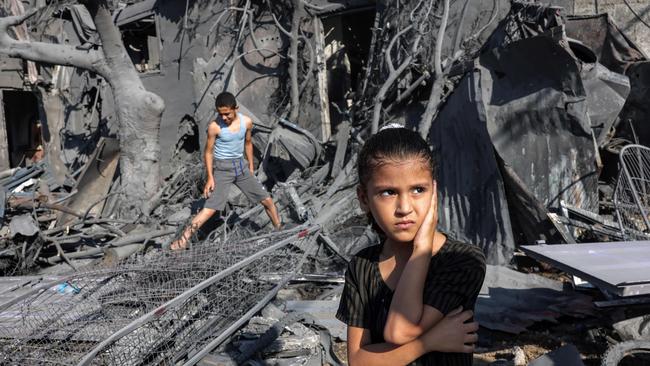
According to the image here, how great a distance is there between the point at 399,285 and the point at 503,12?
7.07 m

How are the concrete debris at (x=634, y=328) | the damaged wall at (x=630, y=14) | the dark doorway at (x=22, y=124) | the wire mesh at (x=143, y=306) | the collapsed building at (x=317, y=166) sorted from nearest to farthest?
the wire mesh at (x=143, y=306), the collapsed building at (x=317, y=166), the concrete debris at (x=634, y=328), the damaged wall at (x=630, y=14), the dark doorway at (x=22, y=124)

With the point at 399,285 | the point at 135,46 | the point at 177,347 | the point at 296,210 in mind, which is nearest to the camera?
the point at 399,285

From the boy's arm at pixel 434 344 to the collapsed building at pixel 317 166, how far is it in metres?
1.47

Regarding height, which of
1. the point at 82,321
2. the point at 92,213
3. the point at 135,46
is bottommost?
the point at 92,213

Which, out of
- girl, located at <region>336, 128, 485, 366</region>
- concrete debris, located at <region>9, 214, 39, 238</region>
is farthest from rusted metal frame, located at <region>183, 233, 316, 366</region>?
concrete debris, located at <region>9, 214, 39, 238</region>

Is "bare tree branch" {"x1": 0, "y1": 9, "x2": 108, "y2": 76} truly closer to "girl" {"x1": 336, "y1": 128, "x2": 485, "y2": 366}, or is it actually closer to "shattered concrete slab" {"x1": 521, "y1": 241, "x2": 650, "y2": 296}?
"shattered concrete slab" {"x1": 521, "y1": 241, "x2": 650, "y2": 296}

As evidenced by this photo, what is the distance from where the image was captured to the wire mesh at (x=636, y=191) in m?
4.12

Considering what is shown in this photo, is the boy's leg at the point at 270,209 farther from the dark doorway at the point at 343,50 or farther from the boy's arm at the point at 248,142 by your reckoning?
the dark doorway at the point at 343,50

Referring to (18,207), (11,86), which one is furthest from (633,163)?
(11,86)

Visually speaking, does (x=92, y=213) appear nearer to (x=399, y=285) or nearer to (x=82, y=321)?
(x=82, y=321)

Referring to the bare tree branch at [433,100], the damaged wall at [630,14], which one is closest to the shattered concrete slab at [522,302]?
the bare tree branch at [433,100]

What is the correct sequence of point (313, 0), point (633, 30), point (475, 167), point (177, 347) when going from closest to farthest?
1. point (177, 347)
2. point (475, 167)
3. point (633, 30)
4. point (313, 0)

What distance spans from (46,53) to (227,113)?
4173 mm

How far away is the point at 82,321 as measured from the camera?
303 centimetres
